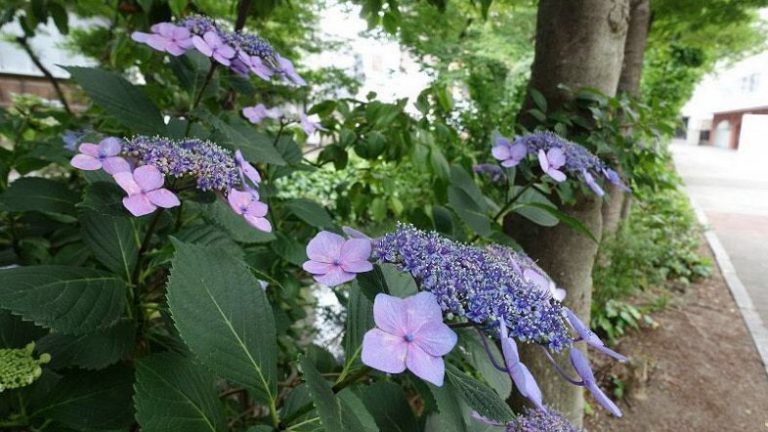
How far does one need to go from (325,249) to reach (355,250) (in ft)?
0.14

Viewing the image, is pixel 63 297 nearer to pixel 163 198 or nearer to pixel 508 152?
pixel 163 198

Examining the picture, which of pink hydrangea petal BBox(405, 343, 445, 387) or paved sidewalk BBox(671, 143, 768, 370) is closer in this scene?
pink hydrangea petal BBox(405, 343, 445, 387)

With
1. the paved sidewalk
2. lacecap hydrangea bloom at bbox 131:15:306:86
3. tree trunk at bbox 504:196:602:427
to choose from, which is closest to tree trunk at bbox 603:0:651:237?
tree trunk at bbox 504:196:602:427

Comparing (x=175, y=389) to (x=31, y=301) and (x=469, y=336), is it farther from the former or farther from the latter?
(x=469, y=336)

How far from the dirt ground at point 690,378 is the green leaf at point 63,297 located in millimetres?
2350

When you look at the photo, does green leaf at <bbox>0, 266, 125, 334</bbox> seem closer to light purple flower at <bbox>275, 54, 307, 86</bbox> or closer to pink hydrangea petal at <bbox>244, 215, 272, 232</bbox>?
pink hydrangea petal at <bbox>244, 215, 272, 232</bbox>

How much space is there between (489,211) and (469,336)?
0.80 metres

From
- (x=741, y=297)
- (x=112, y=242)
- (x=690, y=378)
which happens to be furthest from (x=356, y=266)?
(x=741, y=297)

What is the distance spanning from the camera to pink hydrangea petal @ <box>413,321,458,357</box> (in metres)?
0.44

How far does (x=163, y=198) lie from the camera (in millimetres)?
619

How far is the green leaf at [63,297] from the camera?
23.4 inches

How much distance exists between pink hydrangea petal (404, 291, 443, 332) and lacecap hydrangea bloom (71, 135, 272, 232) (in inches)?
13.2

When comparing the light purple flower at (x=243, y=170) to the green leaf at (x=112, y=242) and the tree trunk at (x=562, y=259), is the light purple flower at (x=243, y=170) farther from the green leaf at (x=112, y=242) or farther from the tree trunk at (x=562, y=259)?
the tree trunk at (x=562, y=259)

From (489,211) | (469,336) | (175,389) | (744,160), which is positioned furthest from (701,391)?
(744,160)
